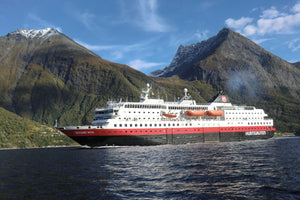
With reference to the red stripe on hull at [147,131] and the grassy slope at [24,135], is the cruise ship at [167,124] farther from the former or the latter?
the grassy slope at [24,135]

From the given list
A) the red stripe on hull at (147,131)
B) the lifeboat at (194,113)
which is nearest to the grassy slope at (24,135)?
the red stripe on hull at (147,131)

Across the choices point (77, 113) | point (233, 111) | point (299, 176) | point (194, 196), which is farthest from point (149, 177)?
point (77, 113)

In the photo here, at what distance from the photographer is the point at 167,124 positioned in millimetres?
53531

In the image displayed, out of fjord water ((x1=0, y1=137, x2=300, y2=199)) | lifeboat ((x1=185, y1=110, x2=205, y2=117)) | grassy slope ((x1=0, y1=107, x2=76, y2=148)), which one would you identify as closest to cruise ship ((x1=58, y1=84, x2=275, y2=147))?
lifeboat ((x1=185, y1=110, x2=205, y2=117))

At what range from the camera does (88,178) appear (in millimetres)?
20000

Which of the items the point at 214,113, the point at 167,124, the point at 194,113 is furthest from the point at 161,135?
the point at 214,113

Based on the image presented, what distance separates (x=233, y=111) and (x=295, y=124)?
133m

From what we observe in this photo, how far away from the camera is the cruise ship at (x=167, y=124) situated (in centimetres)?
4794

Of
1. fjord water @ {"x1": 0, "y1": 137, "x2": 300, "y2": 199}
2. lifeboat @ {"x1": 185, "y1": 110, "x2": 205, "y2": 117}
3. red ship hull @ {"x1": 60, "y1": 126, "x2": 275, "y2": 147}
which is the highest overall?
lifeboat @ {"x1": 185, "y1": 110, "x2": 205, "y2": 117}

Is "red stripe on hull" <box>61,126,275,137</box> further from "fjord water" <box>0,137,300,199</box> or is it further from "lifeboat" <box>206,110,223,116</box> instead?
"fjord water" <box>0,137,300,199</box>

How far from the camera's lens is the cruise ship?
47.9 m

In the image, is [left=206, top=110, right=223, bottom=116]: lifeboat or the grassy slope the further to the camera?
the grassy slope

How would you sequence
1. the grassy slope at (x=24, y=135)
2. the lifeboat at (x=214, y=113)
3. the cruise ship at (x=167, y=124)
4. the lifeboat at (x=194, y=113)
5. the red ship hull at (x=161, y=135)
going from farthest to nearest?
the grassy slope at (x=24, y=135), the lifeboat at (x=214, y=113), the lifeboat at (x=194, y=113), the cruise ship at (x=167, y=124), the red ship hull at (x=161, y=135)

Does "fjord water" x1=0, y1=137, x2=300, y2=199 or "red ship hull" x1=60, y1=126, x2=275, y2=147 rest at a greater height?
"red ship hull" x1=60, y1=126, x2=275, y2=147
